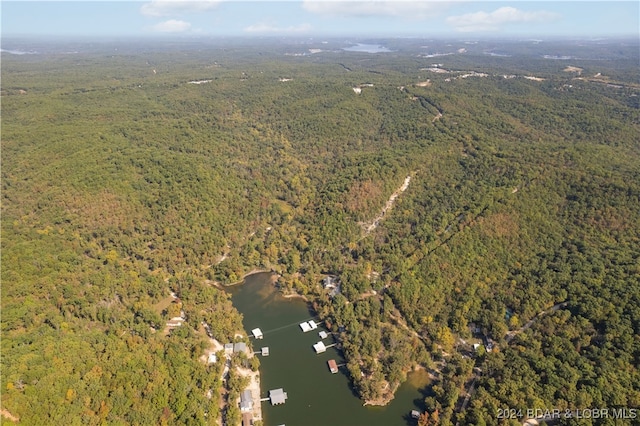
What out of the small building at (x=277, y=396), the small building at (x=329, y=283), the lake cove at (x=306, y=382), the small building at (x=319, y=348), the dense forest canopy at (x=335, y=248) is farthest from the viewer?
the small building at (x=329, y=283)

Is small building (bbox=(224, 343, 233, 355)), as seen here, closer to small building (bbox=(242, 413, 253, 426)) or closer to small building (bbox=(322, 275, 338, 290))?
small building (bbox=(242, 413, 253, 426))

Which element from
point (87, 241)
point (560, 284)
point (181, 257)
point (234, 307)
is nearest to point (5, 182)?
point (87, 241)

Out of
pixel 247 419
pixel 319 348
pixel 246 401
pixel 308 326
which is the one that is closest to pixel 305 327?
pixel 308 326

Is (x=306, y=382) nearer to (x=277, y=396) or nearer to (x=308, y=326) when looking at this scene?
(x=277, y=396)

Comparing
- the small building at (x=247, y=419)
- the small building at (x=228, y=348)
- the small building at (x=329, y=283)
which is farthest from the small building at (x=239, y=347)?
the small building at (x=329, y=283)

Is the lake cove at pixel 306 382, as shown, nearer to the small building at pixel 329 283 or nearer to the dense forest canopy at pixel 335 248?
the dense forest canopy at pixel 335 248

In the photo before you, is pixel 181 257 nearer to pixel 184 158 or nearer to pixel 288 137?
pixel 184 158

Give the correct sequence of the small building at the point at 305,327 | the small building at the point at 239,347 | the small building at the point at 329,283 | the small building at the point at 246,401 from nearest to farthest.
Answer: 1. the small building at the point at 246,401
2. the small building at the point at 239,347
3. the small building at the point at 305,327
4. the small building at the point at 329,283
